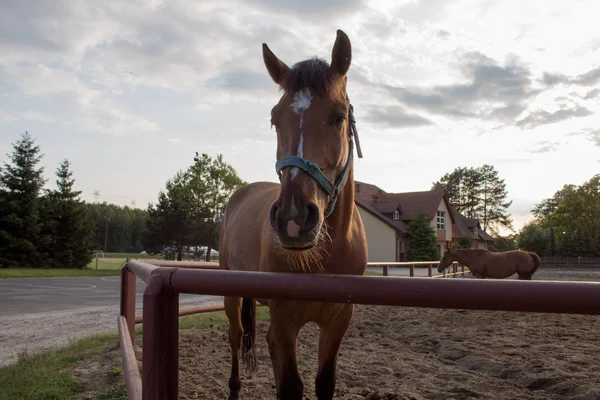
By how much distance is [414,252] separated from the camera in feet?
112

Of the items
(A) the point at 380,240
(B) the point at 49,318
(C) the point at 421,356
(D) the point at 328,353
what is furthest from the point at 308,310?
(A) the point at 380,240

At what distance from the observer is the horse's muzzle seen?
1696mm

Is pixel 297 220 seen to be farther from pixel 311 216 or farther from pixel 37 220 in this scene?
pixel 37 220

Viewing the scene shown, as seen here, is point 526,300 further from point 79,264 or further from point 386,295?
point 79,264

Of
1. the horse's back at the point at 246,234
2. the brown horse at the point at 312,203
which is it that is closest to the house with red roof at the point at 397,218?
the horse's back at the point at 246,234

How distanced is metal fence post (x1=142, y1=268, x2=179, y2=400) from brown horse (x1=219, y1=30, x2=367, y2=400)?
51 centimetres

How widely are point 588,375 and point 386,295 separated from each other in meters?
4.19

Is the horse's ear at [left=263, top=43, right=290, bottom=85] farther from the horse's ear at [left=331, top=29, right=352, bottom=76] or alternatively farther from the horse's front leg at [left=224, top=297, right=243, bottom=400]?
the horse's front leg at [left=224, top=297, right=243, bottom=400]

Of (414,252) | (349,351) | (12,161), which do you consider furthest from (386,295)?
(414,252)

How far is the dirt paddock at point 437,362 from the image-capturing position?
3.81 meters

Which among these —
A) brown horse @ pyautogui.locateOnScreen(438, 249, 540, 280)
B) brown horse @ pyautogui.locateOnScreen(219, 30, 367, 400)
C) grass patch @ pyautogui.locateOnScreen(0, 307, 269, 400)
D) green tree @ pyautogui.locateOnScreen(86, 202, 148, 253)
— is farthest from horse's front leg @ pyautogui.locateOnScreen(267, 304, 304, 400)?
green tree @ pyautogui.locateOnScreen(86, 202, 148, 253)

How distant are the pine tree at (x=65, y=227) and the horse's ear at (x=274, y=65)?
2811 centimetres

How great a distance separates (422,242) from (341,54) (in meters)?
33.3

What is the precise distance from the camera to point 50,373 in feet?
13.3
